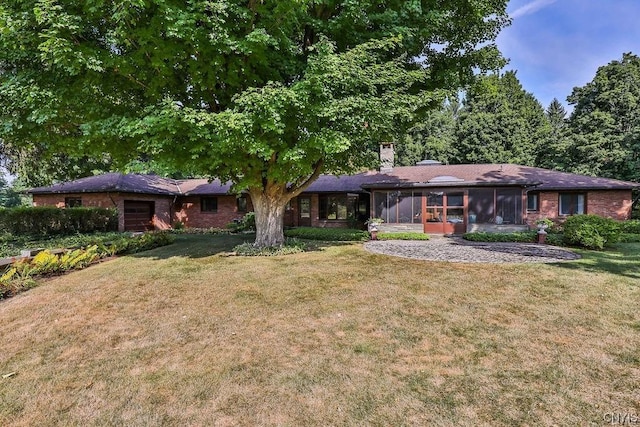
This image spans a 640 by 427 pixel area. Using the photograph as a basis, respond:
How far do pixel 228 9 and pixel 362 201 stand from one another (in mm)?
12959

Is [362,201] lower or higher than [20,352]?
higher

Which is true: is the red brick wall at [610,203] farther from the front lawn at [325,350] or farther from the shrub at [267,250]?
the shrub at [267,250]

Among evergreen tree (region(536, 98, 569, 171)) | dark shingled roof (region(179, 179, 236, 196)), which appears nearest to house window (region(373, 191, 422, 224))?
dark shingled roof (region(179, 179, 236, 196))

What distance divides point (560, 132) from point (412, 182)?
61.3ft

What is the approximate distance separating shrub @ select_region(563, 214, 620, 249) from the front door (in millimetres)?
12704

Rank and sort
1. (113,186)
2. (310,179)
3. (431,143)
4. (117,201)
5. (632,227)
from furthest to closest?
1. (431,143)
2. (117,201)
3. (113,186)
4. (632,227)
5. (310,179)

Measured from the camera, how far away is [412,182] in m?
15.8

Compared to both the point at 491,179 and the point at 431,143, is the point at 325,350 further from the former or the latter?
the point at 431,143

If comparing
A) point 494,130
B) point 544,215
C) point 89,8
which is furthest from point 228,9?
point 494,130

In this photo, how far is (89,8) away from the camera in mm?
6773

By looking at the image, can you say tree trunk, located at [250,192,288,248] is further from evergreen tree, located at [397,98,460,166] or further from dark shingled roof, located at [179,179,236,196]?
evergreen tree, located at [397,98,460,166]

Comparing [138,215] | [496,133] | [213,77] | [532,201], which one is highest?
[496,133]

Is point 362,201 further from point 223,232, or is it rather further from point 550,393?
point 550,393

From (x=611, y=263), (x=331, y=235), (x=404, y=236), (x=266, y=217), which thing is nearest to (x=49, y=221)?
(x=266, y=217)
